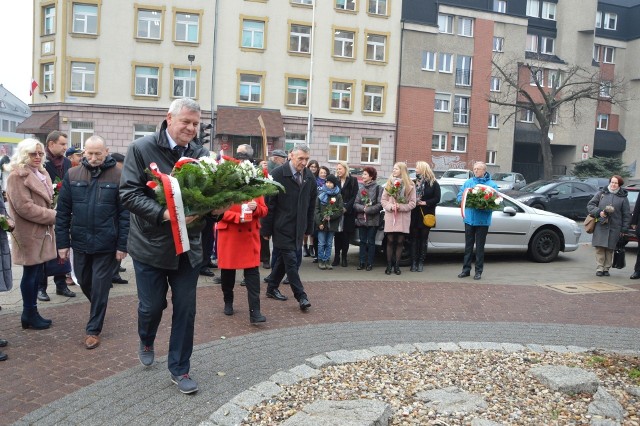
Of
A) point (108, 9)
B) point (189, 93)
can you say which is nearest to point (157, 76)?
point (189, 93)

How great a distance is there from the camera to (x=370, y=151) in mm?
42375

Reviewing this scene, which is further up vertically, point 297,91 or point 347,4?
point 347,4

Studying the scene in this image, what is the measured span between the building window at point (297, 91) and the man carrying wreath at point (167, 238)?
35.6m

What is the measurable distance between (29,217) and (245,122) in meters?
31.7

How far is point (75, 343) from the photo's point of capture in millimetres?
6270

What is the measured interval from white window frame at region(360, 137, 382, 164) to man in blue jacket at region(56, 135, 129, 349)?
35.9 meters

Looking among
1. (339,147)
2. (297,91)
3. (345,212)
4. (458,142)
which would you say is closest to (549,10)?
(458,142)

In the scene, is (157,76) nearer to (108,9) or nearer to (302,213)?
(108,9)

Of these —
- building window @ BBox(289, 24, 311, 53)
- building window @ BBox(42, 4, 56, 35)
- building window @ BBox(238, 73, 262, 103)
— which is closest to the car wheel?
building window @ BBox(238, 73, 262, 103)

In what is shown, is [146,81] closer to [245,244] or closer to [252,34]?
[252,34]

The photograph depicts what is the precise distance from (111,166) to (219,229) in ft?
5.07

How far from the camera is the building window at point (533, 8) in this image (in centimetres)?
5241

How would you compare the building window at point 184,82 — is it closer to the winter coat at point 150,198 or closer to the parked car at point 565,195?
the parked car at point 565,195

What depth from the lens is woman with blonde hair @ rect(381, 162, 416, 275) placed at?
36.5 ft
